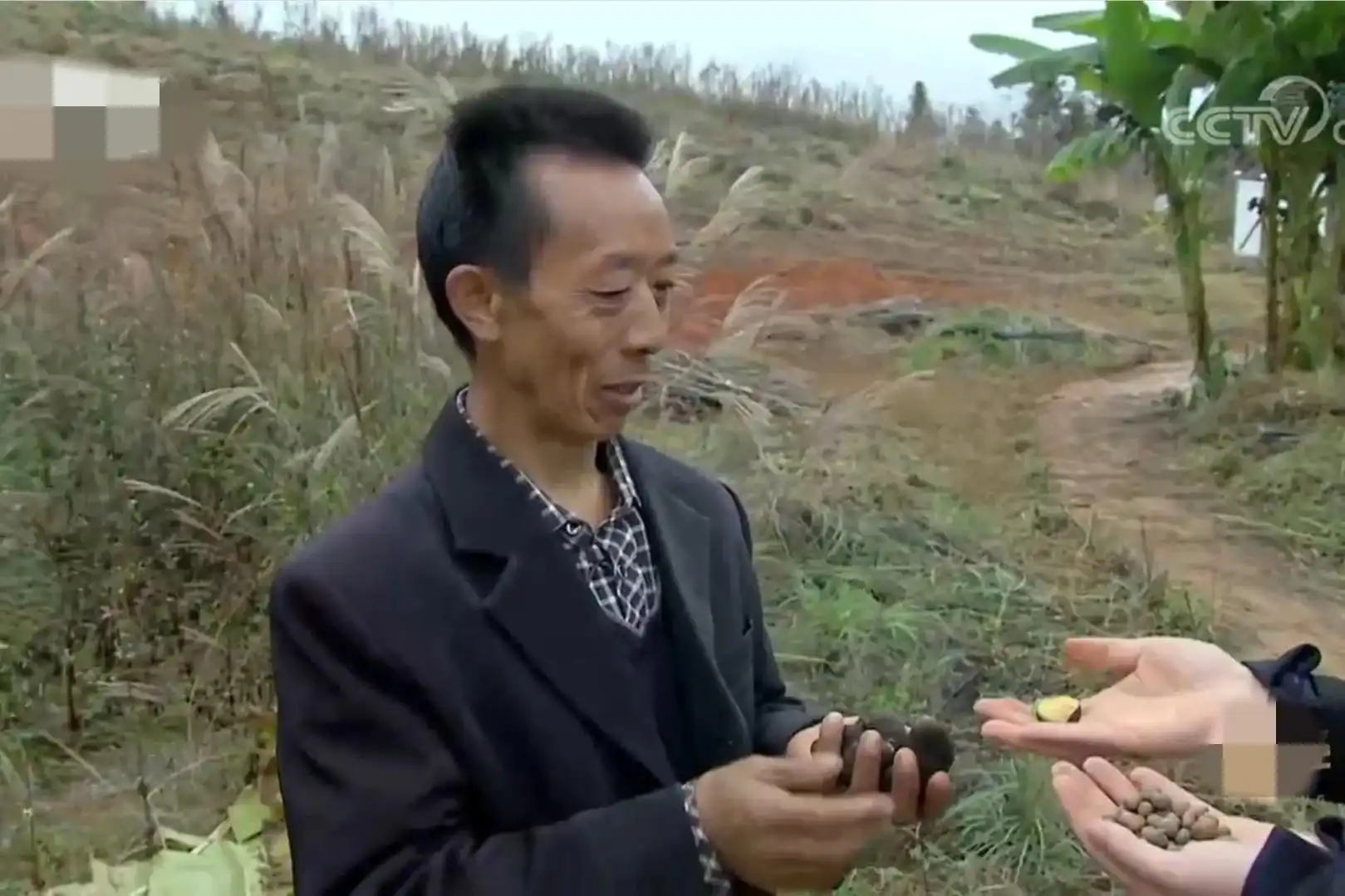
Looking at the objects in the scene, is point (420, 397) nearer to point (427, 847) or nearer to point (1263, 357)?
point (427, 847)

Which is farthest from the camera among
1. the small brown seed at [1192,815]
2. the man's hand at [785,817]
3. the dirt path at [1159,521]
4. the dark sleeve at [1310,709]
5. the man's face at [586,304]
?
the dirt path at [1159,521]

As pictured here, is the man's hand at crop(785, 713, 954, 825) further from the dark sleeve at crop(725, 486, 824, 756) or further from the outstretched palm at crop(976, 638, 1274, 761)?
the outstretched palm at crop(976, 638, 1274, 761)

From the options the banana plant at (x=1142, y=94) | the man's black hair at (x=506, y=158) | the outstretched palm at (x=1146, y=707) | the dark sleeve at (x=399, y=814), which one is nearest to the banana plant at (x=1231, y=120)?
the banana plant at (x=1142, y=94)

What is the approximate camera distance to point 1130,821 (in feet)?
3.42

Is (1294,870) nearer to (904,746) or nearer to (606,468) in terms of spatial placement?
(904,746)

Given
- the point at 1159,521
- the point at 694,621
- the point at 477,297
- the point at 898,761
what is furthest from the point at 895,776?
the point at 1159,521

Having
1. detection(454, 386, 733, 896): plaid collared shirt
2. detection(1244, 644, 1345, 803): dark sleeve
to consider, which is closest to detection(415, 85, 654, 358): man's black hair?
detection(454, 386, 733, 896): plaid collared shirt

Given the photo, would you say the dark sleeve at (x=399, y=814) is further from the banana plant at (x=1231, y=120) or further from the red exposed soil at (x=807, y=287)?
the banana plant at (x=1231, y=120)

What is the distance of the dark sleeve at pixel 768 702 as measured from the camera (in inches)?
41.9

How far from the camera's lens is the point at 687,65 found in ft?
5.99

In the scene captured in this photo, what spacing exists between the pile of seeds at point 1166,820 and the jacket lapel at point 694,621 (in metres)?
0.32

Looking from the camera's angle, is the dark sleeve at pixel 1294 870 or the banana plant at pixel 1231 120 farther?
the banana plant at pixel 1231 120

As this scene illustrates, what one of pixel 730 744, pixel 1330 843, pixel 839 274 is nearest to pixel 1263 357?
pixel 839 274

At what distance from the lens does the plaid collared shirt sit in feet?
3.09
